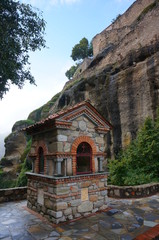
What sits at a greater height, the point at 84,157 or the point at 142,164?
the point at 84,157

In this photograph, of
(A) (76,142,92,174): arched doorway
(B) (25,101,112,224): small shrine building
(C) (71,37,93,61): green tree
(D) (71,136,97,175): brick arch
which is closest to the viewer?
(B) (25,101,112,224): small shrine building

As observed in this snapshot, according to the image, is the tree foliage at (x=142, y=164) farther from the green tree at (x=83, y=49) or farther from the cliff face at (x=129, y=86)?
the green tree at (x=83, y=49)

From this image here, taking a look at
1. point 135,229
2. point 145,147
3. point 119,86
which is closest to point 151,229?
point 135,229

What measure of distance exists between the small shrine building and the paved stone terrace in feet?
1.29

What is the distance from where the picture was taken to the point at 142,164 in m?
9.91

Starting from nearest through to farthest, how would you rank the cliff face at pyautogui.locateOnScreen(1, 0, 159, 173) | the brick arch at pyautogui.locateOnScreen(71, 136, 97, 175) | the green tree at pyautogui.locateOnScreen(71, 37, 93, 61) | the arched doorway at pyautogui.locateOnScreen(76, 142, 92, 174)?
the brick arch at pyautogui.locateOnScreen(71, 136, 97, 175) < the arched doorway at pyautogui.locateOnScreen(76, 142, 92, 174) < the cliff face at pyautogui.locateOnScreen(1, 0, 159, 173) < the green tree at pyautogui.locateOnScreen(71, 37, 93, 61)

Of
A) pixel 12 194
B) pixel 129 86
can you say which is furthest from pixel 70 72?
pixel 12 194

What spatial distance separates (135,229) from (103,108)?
40.9 feet

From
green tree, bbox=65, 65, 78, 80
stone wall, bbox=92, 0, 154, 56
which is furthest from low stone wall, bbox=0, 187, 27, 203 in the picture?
green tree, bbox=65, 65, 78, 80

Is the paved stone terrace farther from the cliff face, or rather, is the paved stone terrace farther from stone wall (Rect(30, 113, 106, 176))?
the cliff face

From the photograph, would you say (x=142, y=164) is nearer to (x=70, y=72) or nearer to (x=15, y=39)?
(x=15, y=39)

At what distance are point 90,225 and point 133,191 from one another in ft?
11.3

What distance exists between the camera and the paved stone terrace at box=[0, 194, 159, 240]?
4281mm

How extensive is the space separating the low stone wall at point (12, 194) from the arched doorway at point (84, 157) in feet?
11.4
